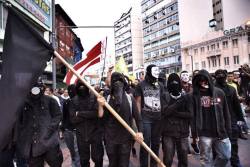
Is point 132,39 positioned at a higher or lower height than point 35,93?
higher

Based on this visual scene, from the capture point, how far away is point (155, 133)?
21.8ft

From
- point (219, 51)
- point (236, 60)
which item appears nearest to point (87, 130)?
point (236, 60)

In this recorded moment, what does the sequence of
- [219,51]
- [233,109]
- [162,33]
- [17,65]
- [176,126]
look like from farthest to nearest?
[162,33] < [219,51] < [233,109] < [176,126] < [17,65]

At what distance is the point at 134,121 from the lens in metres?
5.82

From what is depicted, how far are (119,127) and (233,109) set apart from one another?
228 centimetres

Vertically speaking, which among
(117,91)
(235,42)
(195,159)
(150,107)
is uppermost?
(235,42)

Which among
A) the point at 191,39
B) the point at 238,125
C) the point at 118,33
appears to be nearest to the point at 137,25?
the point at 118,33

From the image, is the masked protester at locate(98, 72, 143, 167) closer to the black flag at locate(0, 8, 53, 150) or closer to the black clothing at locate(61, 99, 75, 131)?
the black clothing at locate(61, 99, 75, 131)

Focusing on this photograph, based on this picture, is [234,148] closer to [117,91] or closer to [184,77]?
[184,77]

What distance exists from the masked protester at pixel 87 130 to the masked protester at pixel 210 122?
1.66 metres

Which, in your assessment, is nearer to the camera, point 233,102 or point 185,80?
point 233,102

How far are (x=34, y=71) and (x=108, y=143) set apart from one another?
1.92 metres

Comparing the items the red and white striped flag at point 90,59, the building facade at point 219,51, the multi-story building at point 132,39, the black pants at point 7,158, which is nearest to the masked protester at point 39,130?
the black pants at point 7,158

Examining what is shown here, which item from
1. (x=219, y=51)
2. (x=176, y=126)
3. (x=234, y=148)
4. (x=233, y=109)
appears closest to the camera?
(x=176, y=126)
